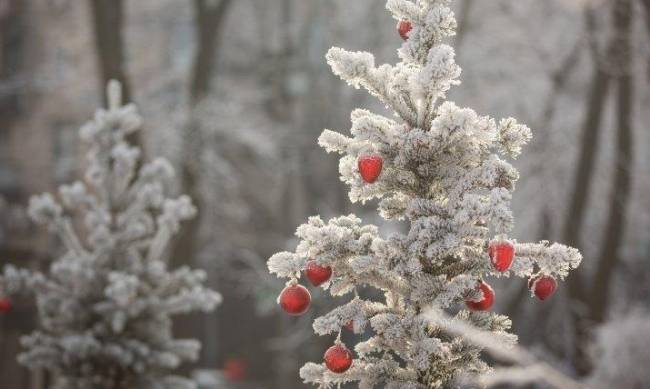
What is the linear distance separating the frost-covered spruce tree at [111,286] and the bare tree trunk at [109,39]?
3111mm

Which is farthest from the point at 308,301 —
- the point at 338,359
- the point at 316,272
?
the point at 338,359

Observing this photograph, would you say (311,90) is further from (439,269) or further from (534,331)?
(439,269)

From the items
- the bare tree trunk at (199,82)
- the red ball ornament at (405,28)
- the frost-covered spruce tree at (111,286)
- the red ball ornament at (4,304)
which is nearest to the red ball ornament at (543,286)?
the red ball ornament at (405,28)

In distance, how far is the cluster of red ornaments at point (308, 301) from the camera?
4.89 meters

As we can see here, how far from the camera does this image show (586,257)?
57.3ft

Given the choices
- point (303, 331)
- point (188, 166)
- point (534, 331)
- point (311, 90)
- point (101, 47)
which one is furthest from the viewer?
point (311, 90)

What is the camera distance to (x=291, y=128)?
896 inches

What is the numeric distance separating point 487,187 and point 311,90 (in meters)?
16.8

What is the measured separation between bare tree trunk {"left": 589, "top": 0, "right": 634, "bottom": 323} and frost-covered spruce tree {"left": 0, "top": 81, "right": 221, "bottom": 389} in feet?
25.9

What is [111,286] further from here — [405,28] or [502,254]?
[502,254]

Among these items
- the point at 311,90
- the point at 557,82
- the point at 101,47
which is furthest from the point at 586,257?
the point at 101,47

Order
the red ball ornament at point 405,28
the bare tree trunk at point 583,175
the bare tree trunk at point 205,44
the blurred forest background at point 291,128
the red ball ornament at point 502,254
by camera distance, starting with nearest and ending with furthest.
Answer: the red ball ornament at point 502,254, the red ball ornament at point 405,28, the blurred forest background at point 291,128, the bare tree trunk at point 583,175, the bare tree trunk at point 205,44

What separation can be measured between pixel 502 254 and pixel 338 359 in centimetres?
116

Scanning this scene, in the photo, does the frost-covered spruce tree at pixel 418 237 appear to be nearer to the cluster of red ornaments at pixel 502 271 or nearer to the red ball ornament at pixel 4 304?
the cluster of red ornaments at pixel 502 271
